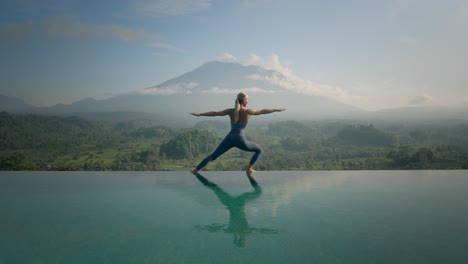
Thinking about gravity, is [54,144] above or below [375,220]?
below

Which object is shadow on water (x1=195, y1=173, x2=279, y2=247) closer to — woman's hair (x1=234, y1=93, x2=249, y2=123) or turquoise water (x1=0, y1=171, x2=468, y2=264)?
turquoise water (x1=0, y1=171, x2=468, y2=264)

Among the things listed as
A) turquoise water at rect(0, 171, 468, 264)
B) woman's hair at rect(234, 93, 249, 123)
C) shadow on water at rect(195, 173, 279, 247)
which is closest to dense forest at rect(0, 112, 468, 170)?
woman's hair at rect(234, 93, 249, 123)

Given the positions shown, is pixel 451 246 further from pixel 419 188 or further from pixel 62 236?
pixel 62 236

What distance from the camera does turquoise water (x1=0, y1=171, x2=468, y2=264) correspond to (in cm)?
271

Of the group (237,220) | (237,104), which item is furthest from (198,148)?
(237,220)

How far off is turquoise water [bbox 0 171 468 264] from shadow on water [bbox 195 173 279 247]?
0.05 feet

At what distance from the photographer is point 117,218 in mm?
3811

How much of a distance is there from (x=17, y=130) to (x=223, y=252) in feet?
350

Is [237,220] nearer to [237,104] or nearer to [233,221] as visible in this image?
[233,221]

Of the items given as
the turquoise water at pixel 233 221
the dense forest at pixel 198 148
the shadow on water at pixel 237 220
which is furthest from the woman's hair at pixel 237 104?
the dense forest at pixel 198 148

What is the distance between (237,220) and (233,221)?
6 cm

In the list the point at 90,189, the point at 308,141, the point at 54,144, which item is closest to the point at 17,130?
the point at 54,144

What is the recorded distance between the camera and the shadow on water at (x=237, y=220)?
3227 mm

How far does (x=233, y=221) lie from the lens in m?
3.66
